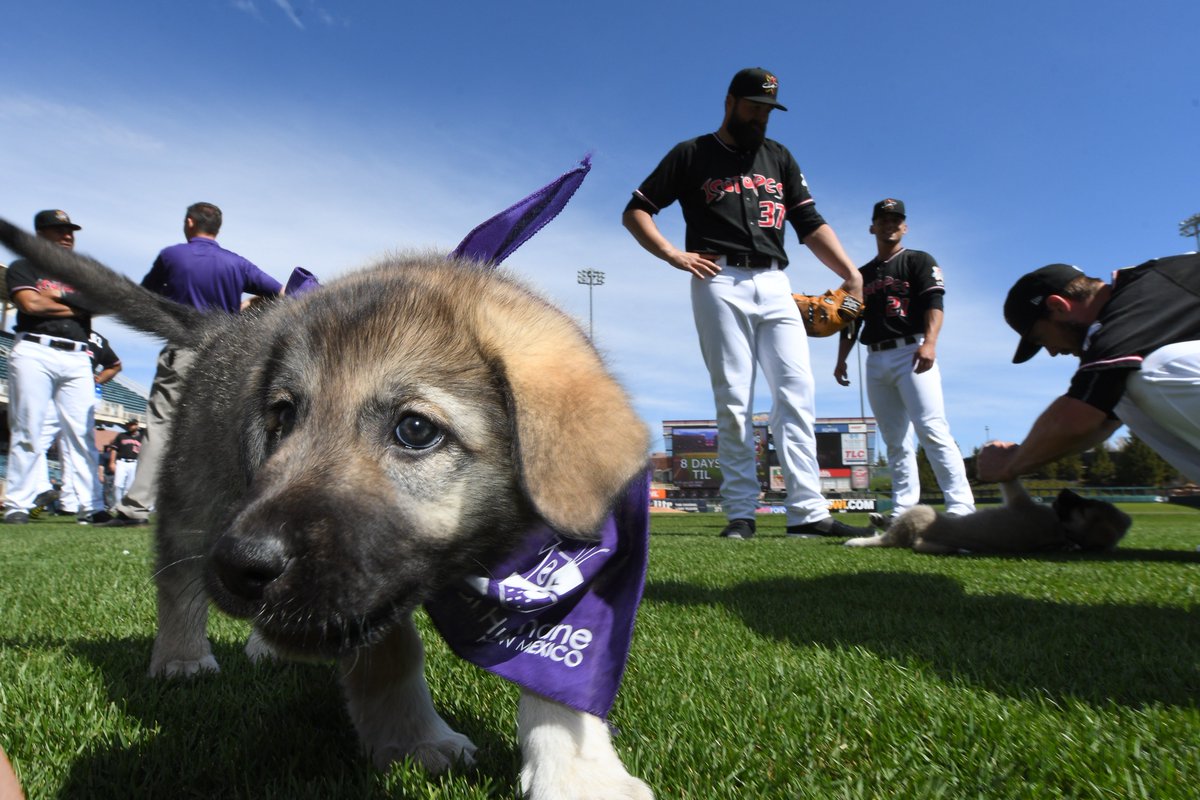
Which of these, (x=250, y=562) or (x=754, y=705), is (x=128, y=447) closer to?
(x=754, y=705)

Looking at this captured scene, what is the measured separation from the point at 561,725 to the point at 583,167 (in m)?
1.89

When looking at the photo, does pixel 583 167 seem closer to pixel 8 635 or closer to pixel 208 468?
pixel 208 468

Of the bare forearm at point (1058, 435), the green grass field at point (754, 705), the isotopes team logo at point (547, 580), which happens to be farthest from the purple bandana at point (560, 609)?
the bare forearm at point (1058, 435)

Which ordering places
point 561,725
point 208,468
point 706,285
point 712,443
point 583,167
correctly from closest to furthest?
point 561,725
point 208,468
point 583,167
point 706,285
point 712,443

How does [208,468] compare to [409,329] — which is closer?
[409,329]

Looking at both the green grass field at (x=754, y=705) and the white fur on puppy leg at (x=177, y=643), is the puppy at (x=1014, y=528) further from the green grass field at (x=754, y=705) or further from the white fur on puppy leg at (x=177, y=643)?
the white fur on puppy leg at (x=177, y=643)

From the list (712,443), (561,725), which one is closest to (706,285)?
(561,725)

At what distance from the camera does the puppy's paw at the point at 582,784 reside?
159 centimetres

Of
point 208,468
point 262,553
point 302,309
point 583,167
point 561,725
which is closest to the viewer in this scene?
point 262,553

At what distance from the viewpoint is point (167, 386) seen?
721 cm

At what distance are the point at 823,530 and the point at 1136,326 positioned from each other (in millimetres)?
4216

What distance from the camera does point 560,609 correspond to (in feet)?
6.42

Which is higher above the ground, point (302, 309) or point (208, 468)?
point (302, 309)

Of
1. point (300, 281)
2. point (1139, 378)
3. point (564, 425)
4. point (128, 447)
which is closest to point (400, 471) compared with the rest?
point (564, 425)
